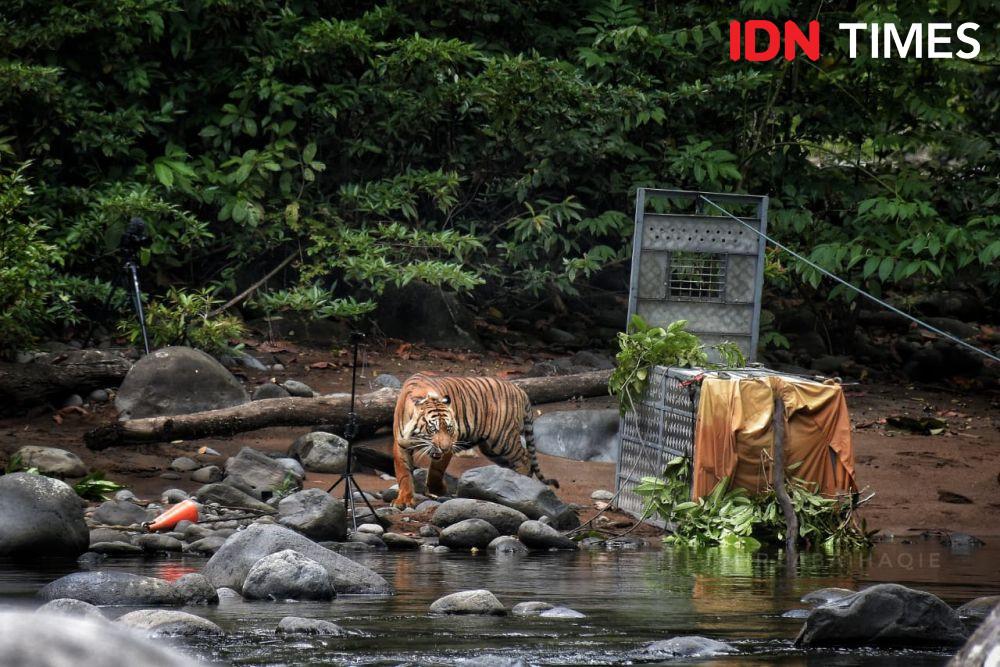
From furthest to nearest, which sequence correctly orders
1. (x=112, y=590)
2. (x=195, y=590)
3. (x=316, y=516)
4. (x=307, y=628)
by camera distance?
(x=316, y=516)
(x=195, y=590)
(x=112, y=590)
(x=307, y=628)

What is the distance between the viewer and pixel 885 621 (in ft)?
18.7

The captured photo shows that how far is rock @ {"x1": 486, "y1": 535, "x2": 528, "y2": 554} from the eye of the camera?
29.7 ft

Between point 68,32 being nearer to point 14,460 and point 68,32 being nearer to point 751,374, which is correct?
point 14,460

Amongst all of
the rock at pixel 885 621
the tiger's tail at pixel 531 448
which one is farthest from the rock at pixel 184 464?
the rock at pixel 885 621

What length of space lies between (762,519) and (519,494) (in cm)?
180

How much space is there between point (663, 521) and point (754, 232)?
2653 millimetres

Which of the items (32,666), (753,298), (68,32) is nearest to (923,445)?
(753,298)

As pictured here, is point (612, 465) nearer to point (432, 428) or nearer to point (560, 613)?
point (432, 428)

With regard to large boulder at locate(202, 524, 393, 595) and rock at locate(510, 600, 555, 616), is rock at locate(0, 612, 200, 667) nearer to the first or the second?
rock at locate(510, 600, 555, 616)

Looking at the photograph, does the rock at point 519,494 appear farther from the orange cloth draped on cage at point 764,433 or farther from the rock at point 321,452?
the rock at point 321,452

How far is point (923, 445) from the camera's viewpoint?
13188 millimetres

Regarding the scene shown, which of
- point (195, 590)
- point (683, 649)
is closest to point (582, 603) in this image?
point (683, 649)

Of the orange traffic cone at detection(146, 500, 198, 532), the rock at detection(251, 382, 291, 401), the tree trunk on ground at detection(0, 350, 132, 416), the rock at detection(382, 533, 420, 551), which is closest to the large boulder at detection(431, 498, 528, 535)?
the rock at detection(382, 533, 420, 551)

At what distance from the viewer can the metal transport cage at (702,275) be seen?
1106cm
